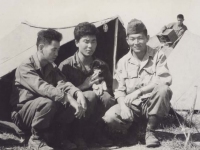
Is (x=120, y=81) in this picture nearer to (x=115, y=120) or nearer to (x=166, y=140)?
(x=115, y=120)

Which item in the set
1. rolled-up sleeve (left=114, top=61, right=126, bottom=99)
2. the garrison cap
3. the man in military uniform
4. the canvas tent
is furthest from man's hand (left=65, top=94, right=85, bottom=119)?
the garrison cap

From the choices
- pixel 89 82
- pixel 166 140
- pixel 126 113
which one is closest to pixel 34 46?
pixel 89 82

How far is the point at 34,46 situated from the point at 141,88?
32.4 inches

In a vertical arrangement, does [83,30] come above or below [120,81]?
above

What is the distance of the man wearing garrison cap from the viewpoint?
5.71 feet

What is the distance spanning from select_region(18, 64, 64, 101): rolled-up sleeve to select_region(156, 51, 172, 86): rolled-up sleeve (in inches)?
24.1

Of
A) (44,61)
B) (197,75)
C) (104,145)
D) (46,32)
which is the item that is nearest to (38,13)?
(46,32)

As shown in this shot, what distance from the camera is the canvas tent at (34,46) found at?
1957mm

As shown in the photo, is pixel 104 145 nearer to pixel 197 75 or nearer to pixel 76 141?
pixel 76 141

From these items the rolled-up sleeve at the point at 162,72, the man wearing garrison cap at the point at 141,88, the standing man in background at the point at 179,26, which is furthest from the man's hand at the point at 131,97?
the standing man in background at the point at 179,26

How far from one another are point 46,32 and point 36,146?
69cm

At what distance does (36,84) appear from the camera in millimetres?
1675

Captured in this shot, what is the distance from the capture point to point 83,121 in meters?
1.81

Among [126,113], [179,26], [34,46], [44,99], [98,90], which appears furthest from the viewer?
[179,26]
